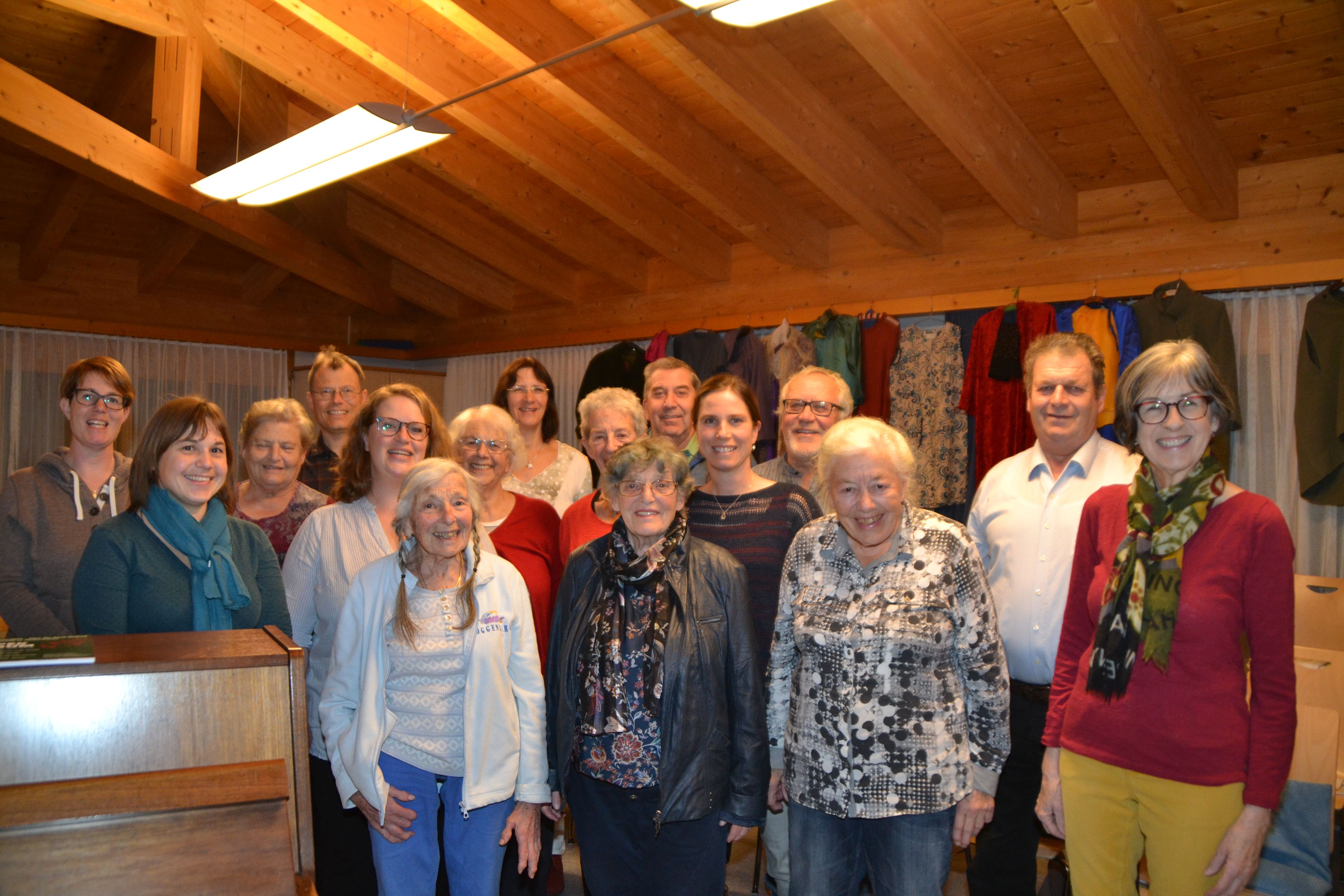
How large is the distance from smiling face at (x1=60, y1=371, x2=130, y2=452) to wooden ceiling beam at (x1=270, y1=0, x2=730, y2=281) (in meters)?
2.52

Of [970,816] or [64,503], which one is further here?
[64,503]

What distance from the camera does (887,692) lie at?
1.89 m

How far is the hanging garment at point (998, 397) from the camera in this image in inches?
183

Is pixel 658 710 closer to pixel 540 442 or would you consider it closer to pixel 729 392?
pixel 729 392

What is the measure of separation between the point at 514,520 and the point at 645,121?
3.06m

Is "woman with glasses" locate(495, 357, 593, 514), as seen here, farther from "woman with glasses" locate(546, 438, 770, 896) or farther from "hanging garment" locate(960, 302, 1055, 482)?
"hanging garment" locate(960, 302, 1055, 482)

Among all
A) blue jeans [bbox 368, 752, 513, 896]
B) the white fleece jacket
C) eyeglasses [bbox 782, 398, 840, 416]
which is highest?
eyeglasses [bbox 782, 398, 840, 416]

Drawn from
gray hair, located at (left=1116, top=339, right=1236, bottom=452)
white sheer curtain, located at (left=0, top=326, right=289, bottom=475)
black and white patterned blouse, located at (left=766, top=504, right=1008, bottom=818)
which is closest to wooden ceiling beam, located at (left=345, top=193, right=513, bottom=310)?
white sheer curtain, located at (left=0, top=326, right=289, bottom=475)

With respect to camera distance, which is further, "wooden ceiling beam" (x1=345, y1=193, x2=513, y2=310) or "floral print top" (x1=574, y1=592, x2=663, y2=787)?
"wooden ceiling beam" (x1=345, y1=193, x2=513, y2=310)

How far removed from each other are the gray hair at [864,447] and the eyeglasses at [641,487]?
1.18ft

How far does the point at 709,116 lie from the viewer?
517 cm

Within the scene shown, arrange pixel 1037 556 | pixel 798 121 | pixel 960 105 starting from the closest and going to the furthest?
pixel 1037 556, pixel 960 105, pixel 798 121

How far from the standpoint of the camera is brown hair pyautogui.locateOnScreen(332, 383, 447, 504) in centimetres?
254

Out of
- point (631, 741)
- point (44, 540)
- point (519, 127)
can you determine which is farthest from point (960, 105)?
point (44, 540)
